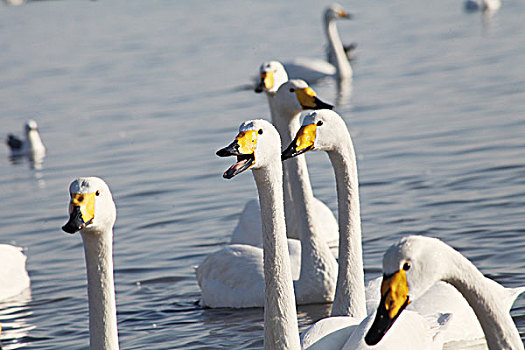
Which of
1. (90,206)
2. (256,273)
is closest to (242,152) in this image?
(90,206)

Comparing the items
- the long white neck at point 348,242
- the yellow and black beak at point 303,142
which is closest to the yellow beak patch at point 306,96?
the long white neck at point 348,242

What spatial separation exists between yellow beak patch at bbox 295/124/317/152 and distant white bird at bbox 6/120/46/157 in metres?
12.2

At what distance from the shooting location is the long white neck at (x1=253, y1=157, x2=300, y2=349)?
18.7 feet

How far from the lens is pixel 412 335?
5770 mm

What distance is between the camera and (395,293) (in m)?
4.29

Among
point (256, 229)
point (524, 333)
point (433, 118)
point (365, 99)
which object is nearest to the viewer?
point (524, 333)

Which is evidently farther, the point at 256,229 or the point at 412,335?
the point at 256,229

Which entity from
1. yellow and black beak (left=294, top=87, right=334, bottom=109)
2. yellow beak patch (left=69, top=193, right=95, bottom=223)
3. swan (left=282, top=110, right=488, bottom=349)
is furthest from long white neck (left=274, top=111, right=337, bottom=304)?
yellow beak patch (left=69, top=193, right=95, bottom=223)

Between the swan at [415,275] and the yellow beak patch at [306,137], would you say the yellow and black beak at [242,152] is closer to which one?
the yellow beak patch at [306,137]

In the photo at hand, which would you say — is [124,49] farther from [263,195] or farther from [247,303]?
[263,195]

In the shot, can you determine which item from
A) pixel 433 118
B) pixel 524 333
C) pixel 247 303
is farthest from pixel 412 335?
pixel 433 118

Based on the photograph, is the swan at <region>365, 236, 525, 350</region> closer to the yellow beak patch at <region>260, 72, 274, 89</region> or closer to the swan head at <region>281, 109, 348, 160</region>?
the swan head at <region>281, 109, 348, 160</region>

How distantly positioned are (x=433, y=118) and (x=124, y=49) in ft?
51.3

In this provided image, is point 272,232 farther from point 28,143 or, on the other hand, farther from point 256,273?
point 28,143
